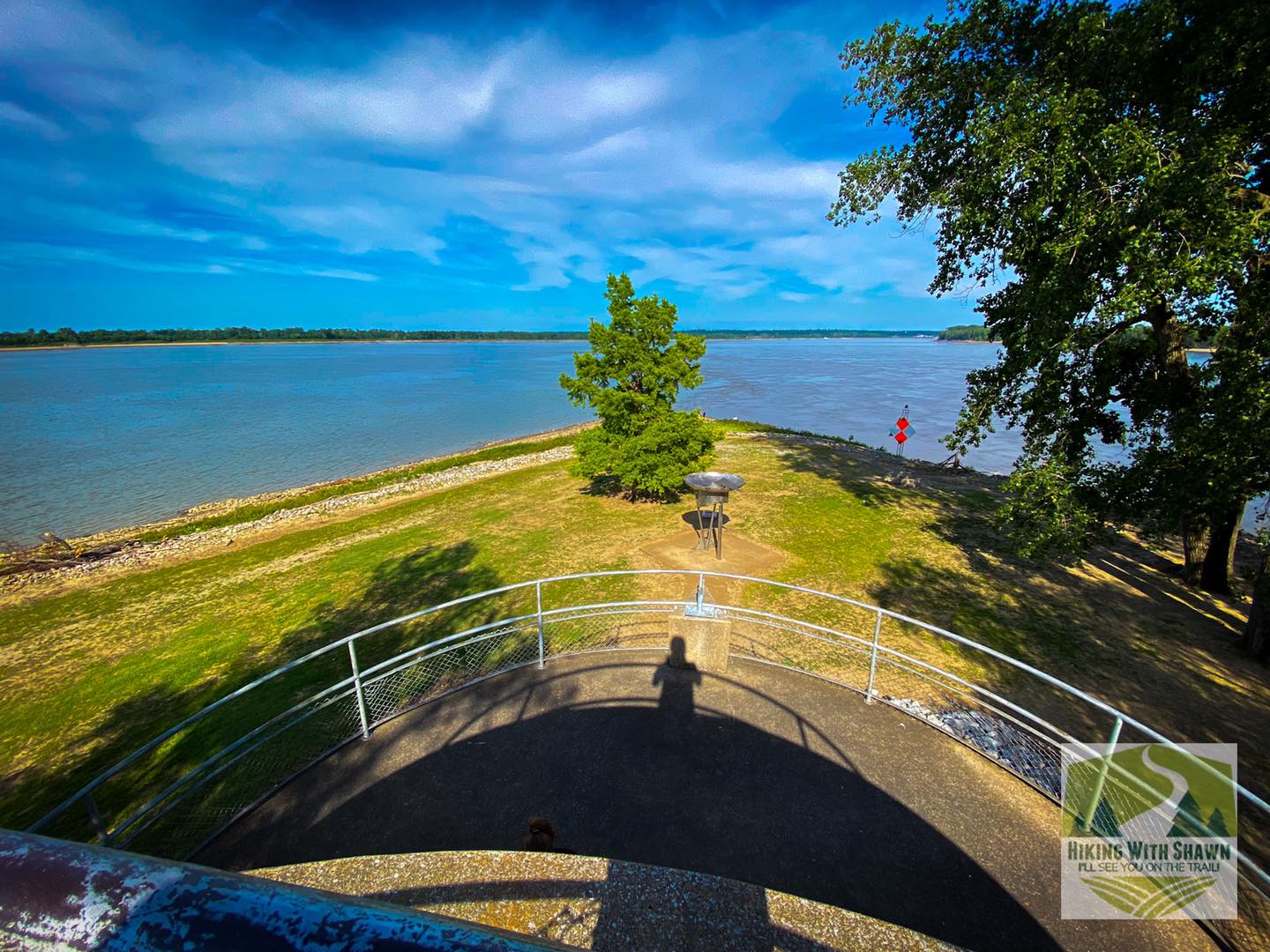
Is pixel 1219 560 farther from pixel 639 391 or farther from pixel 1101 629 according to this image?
pixel 639 391

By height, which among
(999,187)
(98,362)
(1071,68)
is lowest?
(98,362)

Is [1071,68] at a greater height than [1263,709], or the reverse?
[1071,68]

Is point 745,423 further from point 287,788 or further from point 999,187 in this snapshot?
point 287,788

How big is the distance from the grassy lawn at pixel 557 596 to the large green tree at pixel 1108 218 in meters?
2.07

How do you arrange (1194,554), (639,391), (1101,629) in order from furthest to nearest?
(639,391) → (1194,554) → (1101,629)

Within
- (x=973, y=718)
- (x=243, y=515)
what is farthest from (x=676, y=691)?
(x=243, y=515)

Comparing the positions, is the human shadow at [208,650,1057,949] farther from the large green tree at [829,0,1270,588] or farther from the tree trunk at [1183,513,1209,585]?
the tree trunk at [1183,513,1209,585]

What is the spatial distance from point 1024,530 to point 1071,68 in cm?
825

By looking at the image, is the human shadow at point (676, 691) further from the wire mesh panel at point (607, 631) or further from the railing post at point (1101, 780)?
the railing post at point (1101, 780)

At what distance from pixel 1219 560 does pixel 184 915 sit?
17.5 m

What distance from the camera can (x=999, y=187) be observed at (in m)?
8.98

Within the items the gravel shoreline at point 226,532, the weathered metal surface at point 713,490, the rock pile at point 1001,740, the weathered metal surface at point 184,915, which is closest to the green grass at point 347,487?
the gravel shoreline at point 226,532

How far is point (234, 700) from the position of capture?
29.0 feet

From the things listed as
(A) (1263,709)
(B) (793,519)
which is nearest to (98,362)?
(B) (793,519)
